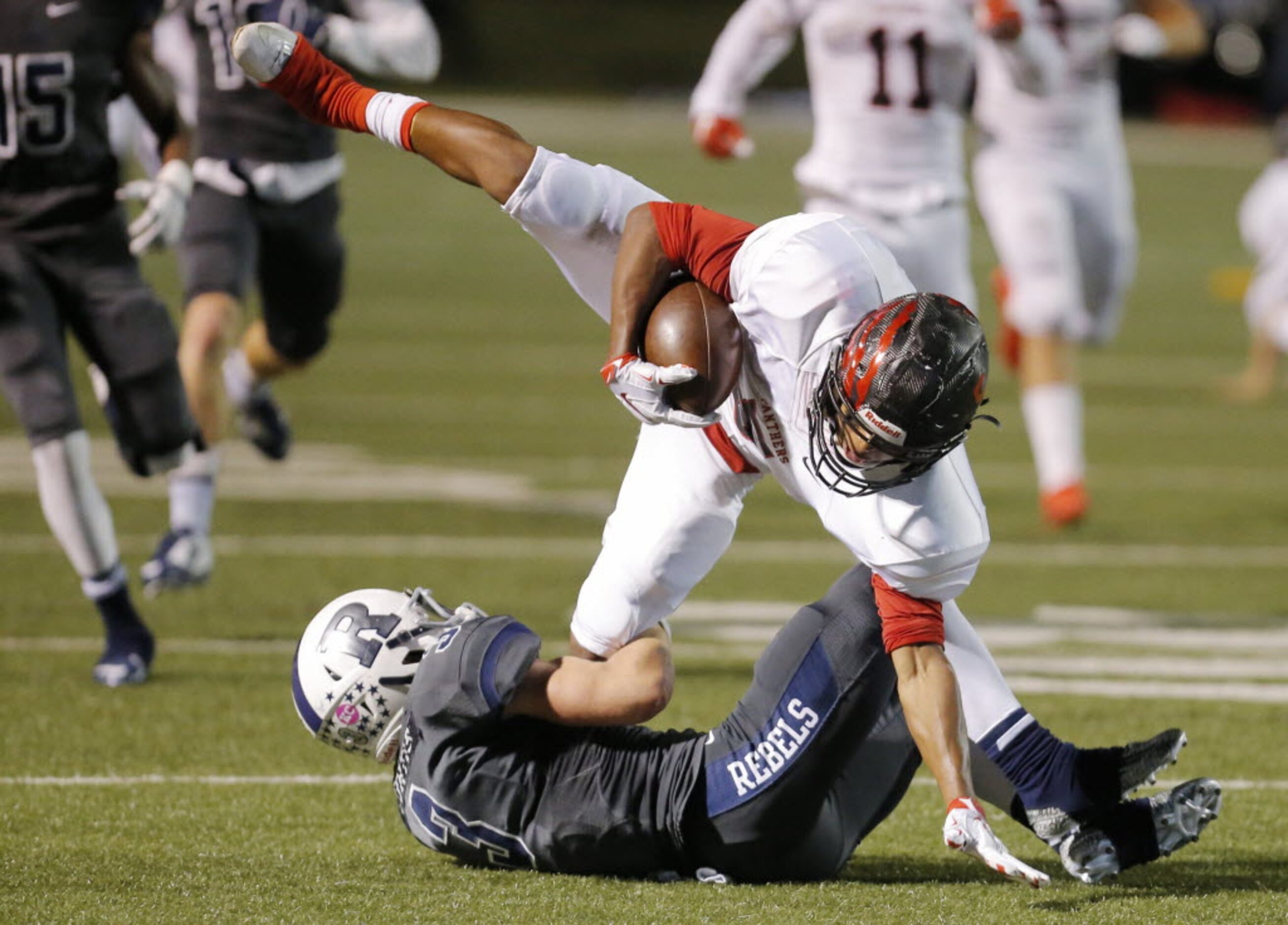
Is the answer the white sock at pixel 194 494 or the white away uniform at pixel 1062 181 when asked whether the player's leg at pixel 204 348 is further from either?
the white away uniform at pixel 1062 181

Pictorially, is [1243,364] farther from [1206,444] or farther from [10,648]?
[10,648]

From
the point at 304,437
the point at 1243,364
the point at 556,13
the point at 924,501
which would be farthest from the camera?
the point at 556,13

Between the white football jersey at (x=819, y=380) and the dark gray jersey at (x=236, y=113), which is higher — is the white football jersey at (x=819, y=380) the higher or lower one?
the higher one

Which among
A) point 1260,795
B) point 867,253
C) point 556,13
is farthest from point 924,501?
point 556,13

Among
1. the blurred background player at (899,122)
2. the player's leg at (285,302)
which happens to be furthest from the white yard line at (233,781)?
the blurred background player at (899,122)

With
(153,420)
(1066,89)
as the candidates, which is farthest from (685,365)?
(1066,89)

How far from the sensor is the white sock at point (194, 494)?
17.7 feet

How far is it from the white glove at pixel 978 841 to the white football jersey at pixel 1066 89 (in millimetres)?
4261

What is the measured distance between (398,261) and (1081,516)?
8128 millimetres

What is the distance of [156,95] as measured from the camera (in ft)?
16.5

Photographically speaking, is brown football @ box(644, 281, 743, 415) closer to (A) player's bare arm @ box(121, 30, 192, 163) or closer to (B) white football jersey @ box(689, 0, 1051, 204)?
(A) player's bare arm @ box(121, 30, 192, 163)

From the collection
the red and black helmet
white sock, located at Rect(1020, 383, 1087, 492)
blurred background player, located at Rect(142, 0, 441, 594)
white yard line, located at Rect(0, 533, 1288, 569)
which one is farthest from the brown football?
white sock, located at Rect(1020, 383, 1087, 492)

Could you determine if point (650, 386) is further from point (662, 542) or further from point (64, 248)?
point (64, 248)

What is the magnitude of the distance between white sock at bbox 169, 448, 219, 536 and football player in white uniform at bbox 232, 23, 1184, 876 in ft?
5.60
